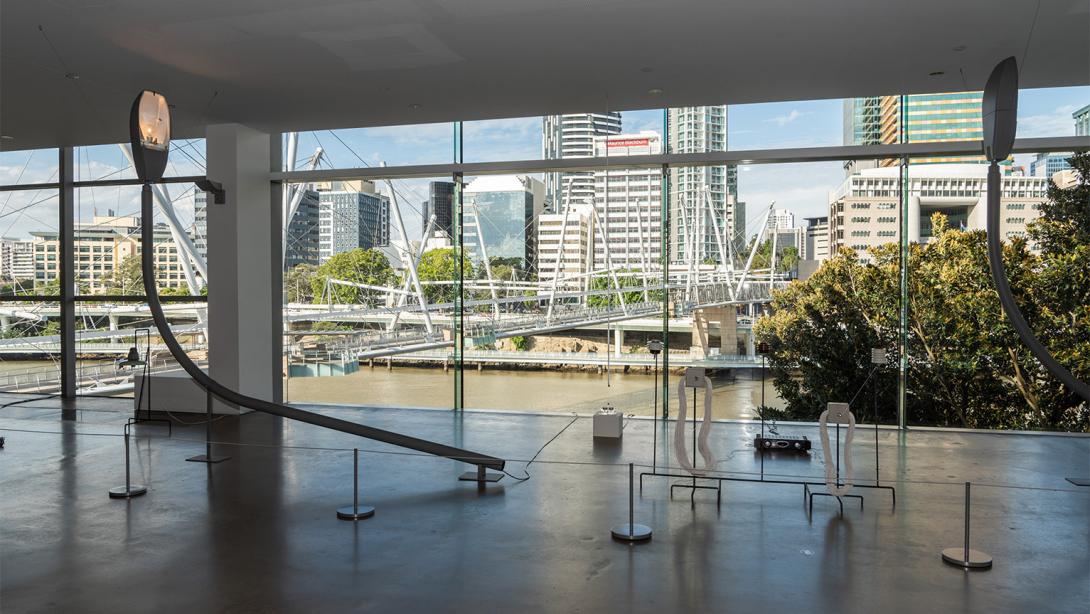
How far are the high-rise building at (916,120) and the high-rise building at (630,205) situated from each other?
8.27ft

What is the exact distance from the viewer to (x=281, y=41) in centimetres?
677

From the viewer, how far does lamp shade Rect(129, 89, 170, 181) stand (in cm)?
493

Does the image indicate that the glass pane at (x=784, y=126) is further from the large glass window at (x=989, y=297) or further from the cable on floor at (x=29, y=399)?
the cable on floor at (x=29, y=399)

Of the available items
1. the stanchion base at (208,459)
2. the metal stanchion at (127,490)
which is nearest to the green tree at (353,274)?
the stanchion base at (208,459)

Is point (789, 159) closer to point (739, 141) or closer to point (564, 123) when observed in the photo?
point (739, 141)

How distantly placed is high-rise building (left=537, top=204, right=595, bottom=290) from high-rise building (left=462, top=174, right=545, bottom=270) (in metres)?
0.17

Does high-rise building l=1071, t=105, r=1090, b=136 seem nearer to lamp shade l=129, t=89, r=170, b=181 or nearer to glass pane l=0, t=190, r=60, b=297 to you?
lamp shade l=129, t=89, r=170, b=181

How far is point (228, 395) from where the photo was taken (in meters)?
6.36

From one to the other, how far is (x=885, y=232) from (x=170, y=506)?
29.4 ft

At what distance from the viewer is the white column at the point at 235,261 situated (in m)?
10.6

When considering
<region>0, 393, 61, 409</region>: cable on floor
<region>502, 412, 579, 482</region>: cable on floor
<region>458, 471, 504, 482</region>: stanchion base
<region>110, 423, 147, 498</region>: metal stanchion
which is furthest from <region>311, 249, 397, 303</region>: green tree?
<region>458, 471, 504, 482</region>: stanchion base

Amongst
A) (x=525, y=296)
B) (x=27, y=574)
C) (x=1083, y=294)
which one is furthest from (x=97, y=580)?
(x=1083, y=294)

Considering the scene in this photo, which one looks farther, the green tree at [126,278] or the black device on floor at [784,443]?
the green tree at [126,278]

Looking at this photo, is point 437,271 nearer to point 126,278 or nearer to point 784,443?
point 126,278
